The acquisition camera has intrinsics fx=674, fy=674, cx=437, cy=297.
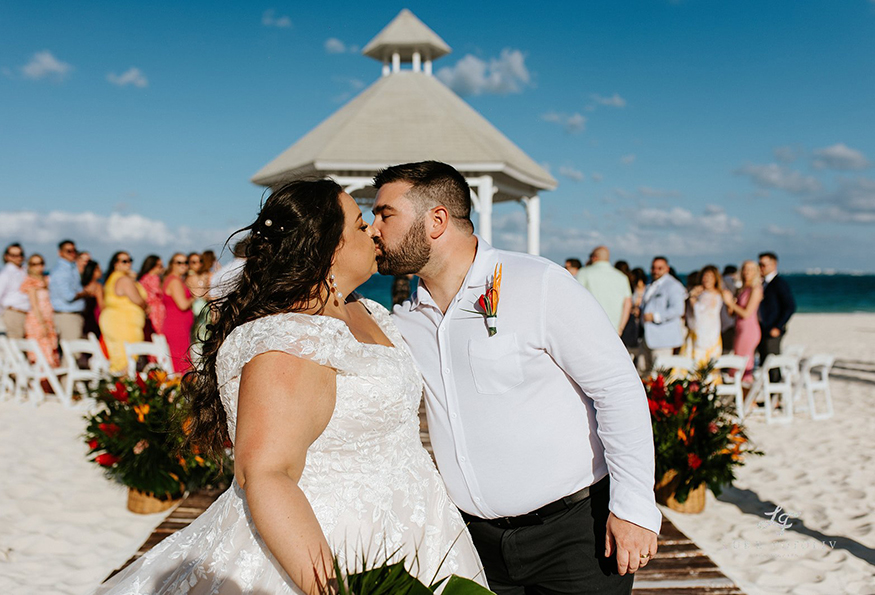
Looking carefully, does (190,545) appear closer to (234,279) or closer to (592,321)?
(234,279)

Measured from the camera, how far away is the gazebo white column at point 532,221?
14820 millimetres

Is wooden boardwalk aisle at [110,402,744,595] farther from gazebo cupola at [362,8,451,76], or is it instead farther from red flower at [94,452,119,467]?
gazebo cupola at [362,8,451,76]

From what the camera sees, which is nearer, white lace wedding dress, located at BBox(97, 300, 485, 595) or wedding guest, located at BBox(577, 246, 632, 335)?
white lace wedding dress, located at BBox(97, 300, 485, 595)

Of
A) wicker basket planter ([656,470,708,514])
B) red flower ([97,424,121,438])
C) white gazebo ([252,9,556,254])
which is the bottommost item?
wicker basket planter ([656,470,708,514])

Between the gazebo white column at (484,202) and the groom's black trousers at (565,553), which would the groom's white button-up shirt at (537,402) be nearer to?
the groom's black trousers at (565,553)

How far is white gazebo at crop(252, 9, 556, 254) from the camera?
38.7 ft

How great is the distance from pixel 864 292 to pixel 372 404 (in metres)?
86.8

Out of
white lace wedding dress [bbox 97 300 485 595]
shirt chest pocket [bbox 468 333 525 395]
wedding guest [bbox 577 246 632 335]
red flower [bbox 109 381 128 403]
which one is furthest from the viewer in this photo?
wedding guest [bbox 577 246 632 335]

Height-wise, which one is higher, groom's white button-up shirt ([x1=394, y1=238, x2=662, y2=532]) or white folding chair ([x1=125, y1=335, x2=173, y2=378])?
groom's white button-up shirt ([x1=394, y1=238, x2=662, y2=532])

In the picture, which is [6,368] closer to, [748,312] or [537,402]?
[537,402]

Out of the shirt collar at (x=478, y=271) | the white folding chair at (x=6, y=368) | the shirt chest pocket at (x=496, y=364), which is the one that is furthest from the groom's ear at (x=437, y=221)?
the white folding chair at (x=6, y=368)

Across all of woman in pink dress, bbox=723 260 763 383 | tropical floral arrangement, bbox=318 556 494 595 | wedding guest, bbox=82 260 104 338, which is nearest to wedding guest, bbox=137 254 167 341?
wedding guest, bbox=82 260 104 338

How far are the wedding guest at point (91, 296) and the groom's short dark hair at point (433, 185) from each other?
1072 centimetres

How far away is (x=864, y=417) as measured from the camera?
32.1ft
